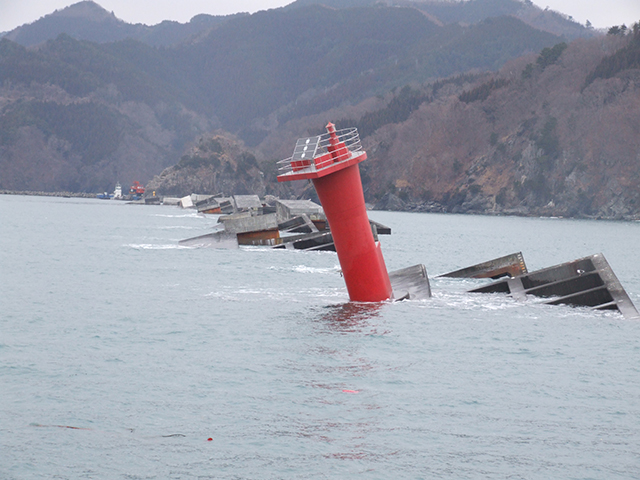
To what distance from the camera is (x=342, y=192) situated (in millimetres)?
18875

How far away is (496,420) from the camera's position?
1118 centimetres

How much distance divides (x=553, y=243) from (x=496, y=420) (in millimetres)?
53601

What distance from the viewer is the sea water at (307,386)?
9.45 m

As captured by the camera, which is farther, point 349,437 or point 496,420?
point 496,420

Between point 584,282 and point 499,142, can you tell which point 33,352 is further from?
point 499,142

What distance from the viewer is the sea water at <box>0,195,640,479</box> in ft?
31.0

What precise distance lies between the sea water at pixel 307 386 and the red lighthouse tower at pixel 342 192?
4.98 ft

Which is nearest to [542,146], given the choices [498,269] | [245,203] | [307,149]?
[245,203]

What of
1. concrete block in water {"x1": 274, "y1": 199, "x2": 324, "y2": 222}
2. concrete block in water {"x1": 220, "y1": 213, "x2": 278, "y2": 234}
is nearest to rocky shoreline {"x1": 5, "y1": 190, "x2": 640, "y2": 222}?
concrete block in water {"x1": 274, "y1": 199, "x2": 324, "y2": 222}

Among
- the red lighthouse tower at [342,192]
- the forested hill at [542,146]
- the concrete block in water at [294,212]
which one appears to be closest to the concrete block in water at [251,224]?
the concrete block in water at [294,212]

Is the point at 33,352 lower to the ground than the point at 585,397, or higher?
higher

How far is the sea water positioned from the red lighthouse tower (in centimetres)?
152

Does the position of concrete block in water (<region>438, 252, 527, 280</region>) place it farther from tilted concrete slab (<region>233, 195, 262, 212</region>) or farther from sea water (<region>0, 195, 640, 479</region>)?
tilted concrete slab (<region>233, 195, 262, 212</region>)

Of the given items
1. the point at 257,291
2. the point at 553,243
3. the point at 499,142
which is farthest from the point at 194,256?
the point at 499,142
